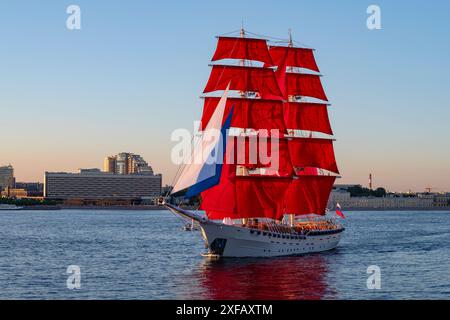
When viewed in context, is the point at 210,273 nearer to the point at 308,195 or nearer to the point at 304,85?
the point at 308,195

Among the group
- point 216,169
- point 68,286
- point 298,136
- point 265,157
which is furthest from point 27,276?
point 298,136

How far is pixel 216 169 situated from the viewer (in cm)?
6084

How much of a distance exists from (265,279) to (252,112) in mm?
24998

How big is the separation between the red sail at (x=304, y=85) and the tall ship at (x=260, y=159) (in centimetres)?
12

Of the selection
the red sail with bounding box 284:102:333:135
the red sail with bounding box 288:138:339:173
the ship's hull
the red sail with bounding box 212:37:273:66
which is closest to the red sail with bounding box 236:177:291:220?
the ship's hull

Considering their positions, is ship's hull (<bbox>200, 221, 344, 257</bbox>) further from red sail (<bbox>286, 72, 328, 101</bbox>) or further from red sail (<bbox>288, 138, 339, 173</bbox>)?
red sail (<bbox>286, 72, 328, 101</bbox>)

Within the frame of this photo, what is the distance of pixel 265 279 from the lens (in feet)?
172

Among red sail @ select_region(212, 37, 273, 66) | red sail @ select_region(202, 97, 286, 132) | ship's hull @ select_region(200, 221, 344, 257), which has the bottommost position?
ship's hull @ select_region(200, 221, 344, 257)

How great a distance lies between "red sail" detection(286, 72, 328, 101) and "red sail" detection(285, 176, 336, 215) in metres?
10.6

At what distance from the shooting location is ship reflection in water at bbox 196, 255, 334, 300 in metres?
45.6

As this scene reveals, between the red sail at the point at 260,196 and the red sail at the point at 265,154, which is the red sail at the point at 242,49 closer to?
Result: the red sail at the point at 265,154

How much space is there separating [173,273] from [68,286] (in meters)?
9.77

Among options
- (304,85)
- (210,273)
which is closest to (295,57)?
(304,85)
